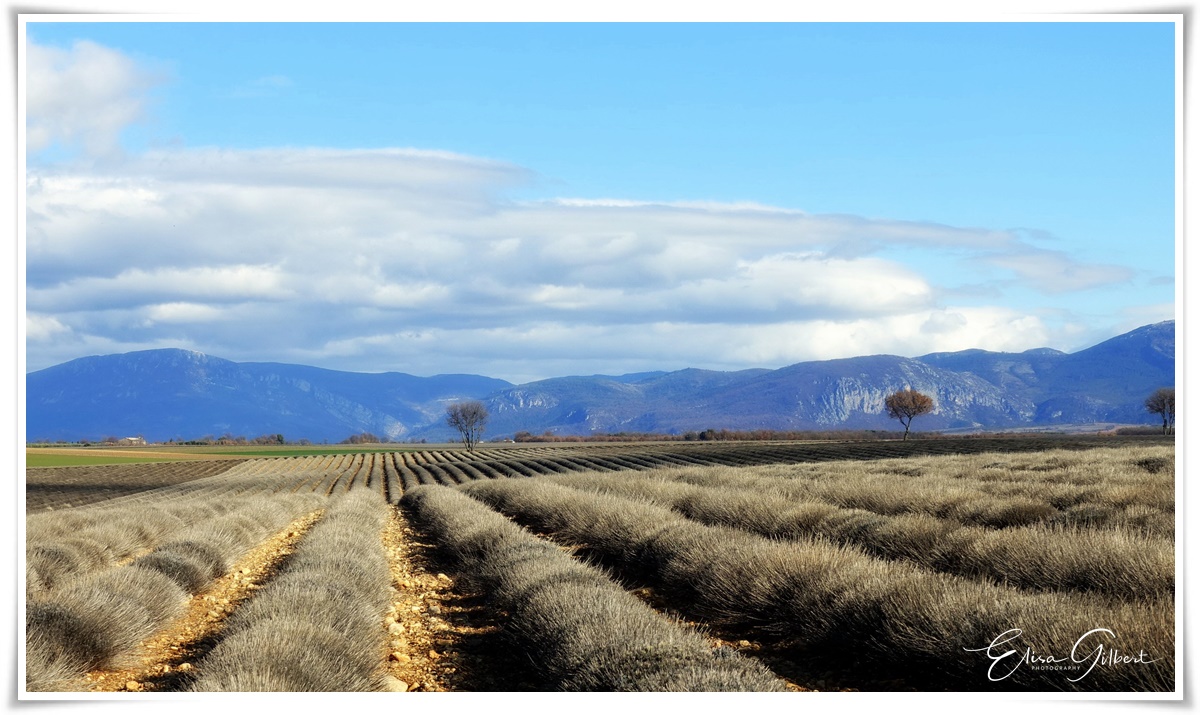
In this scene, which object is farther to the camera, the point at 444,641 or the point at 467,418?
the point at 467,418

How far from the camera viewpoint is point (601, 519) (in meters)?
15.4

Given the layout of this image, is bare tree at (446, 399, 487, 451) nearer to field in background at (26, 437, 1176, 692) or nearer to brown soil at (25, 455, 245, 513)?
brown soil at (25, 455, 245, 513)

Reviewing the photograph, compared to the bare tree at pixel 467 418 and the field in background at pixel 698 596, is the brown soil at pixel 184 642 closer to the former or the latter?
the field in background at pixel 698 596

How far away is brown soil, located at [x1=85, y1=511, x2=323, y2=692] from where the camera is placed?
7.04 meters

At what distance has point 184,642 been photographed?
8578 millimetres

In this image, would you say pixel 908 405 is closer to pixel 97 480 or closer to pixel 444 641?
pixel 97 480

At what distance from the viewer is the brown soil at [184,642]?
23.1 ft

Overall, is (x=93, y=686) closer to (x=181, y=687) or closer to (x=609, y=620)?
(x=181, y=687)

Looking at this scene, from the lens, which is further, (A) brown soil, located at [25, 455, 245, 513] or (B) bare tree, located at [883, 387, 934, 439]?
(B) bare tree, located at [883, 387, 934, 439]

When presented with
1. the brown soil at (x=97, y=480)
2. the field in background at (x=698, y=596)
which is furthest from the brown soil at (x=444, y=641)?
the brown soil at (x=97, y=480)

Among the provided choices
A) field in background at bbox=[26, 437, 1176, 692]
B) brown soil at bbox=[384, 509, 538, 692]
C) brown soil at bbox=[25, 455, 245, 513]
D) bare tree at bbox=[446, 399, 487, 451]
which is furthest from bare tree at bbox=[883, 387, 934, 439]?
brown soil at bbox=[384, 509, 538, 692]

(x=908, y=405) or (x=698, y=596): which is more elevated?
(x=698, y=596)

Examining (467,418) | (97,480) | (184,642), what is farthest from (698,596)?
(467,418)
